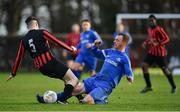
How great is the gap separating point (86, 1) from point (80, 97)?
36292 millimetres

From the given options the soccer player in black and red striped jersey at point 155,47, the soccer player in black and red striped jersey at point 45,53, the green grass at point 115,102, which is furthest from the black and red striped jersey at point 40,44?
the soccer player in black and red striped jersey at point 155,47

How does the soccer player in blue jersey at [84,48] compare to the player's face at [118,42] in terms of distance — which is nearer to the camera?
the player's face at [118,42]

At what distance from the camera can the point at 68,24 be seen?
54375 mm

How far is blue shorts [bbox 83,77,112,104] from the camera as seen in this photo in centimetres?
1591

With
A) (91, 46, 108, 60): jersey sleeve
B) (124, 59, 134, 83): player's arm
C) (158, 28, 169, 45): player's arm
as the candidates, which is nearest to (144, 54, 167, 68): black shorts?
(158, 28, 169, 45): player's arm

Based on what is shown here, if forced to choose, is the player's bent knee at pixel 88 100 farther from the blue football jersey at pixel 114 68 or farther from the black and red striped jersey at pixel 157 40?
the black and red striped jersey at pixel 157 40

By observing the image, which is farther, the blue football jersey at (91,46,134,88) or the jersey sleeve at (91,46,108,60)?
the jersey sleeve at (91,46,108,60)

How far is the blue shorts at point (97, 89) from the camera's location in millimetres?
15914

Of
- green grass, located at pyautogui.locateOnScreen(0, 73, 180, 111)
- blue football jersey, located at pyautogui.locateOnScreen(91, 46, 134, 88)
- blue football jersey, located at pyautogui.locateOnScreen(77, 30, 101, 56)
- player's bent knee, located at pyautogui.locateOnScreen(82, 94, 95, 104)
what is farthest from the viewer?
blue football jersey, located at pyautogui.locateOnScreen(77, 30, 101, 56)

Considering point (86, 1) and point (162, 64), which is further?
point (86, 1)

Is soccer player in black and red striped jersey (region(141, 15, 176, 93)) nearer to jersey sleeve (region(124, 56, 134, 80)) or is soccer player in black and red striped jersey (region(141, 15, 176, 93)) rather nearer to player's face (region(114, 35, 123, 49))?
player's face (region(114, 35, 123, 49))

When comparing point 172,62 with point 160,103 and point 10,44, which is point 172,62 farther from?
point 160,103

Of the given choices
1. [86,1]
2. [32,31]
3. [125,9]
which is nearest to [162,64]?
[32,31]

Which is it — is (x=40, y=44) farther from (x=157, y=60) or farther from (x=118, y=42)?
(x=157, y=60)
